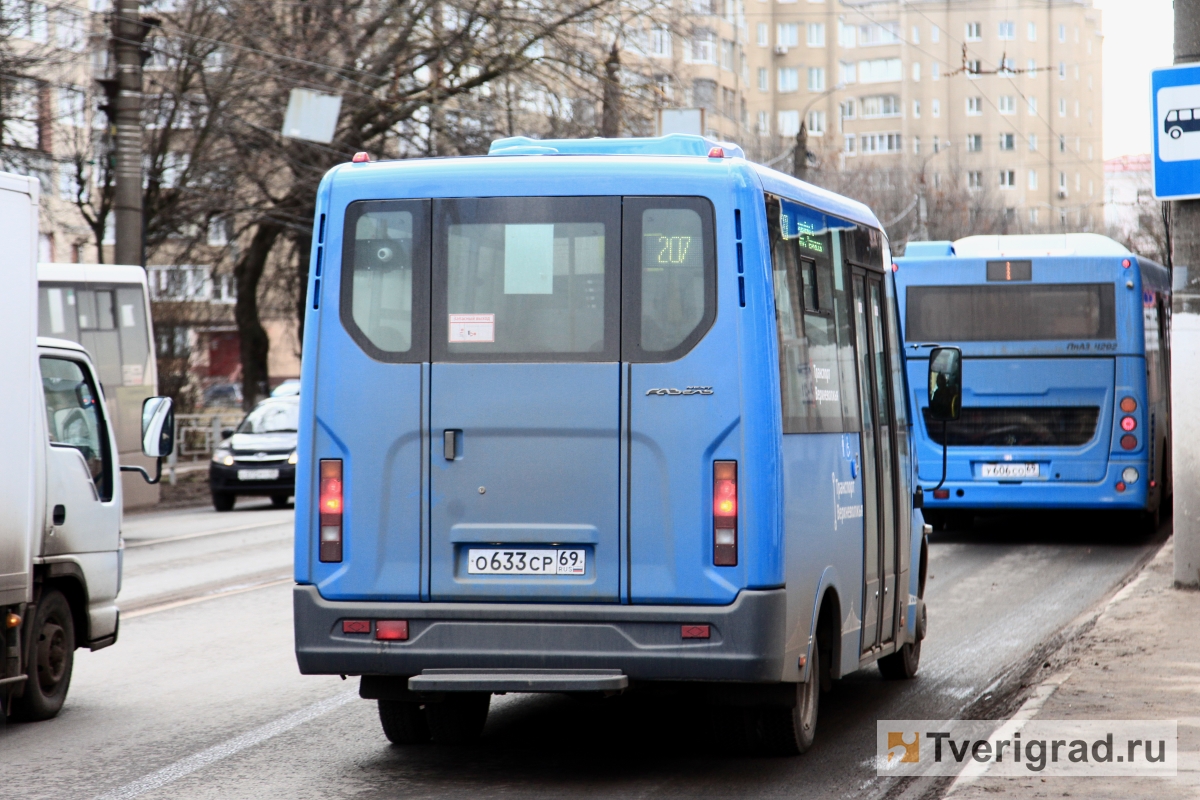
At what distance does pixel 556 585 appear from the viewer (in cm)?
662

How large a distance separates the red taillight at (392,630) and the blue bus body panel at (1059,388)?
443 inches

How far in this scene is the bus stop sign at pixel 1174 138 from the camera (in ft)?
40.3

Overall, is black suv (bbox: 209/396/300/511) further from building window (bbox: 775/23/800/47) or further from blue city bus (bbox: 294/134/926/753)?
building window (bbox: 775/23/800/47)

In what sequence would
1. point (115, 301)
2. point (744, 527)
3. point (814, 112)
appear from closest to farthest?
1. point (744, 527)
2. point (115, 301)
3. point (814, 112)

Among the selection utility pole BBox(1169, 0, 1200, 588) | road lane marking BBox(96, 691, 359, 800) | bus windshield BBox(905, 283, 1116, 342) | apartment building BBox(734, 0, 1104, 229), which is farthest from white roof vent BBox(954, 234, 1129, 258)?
apartment building BBox(734, 0, 1104, 229)

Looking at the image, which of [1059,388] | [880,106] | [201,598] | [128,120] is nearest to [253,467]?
[128,120]

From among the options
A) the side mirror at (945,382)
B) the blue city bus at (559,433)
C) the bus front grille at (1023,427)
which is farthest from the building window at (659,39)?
the blue city bus at (559,433)

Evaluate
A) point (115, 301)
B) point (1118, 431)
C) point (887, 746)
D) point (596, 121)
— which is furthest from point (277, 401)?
point (887, 746)

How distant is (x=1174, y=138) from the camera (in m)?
12.4

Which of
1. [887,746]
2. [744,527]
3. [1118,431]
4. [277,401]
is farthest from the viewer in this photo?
[277,401]

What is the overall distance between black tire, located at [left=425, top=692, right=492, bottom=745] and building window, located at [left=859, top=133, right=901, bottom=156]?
357 feet

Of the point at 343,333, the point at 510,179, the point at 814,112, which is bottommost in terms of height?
the point at 343,333

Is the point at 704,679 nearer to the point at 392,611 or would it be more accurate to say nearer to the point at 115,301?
the point at 392,611

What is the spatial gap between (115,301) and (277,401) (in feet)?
16.7
